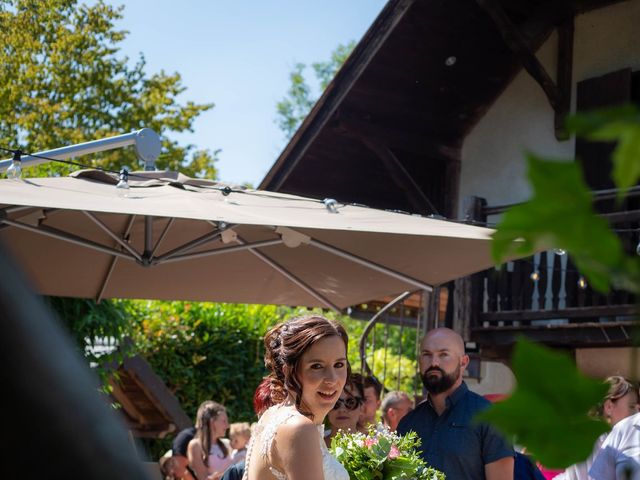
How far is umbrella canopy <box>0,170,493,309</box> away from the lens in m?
4.95

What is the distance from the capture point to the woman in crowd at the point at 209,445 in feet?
27.6

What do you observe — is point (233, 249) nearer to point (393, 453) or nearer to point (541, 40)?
point (393, 453)

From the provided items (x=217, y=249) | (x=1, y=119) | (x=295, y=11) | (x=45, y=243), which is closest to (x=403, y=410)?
(x=217, y=249)

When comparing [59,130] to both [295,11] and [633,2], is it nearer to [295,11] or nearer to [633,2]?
[633,2]

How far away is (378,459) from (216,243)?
9.92 feet

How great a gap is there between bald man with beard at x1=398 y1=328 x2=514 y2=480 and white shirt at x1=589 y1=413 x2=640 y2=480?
0.47 meters

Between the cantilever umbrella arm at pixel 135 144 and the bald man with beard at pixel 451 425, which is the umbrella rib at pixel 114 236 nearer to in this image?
the cantilever umbrella arm at pixel 135 144

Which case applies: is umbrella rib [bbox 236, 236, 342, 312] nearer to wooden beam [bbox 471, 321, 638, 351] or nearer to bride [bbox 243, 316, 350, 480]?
wooden beam [bbox 471, 321, 638, 351]

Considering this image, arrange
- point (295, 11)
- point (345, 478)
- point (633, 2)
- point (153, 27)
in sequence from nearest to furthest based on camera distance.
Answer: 1. point (345, 478)
2. point (633, 2)
3. point (153, 27)
4. point (295, 11)

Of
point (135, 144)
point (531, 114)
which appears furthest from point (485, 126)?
point (135, 144)

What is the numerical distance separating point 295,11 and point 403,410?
35185mm

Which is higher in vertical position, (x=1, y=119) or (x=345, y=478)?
(x=1, y=119)

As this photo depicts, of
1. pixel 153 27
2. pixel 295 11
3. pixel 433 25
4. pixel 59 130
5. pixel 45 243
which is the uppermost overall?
pixel 295 11

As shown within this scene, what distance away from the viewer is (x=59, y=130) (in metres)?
19.0
